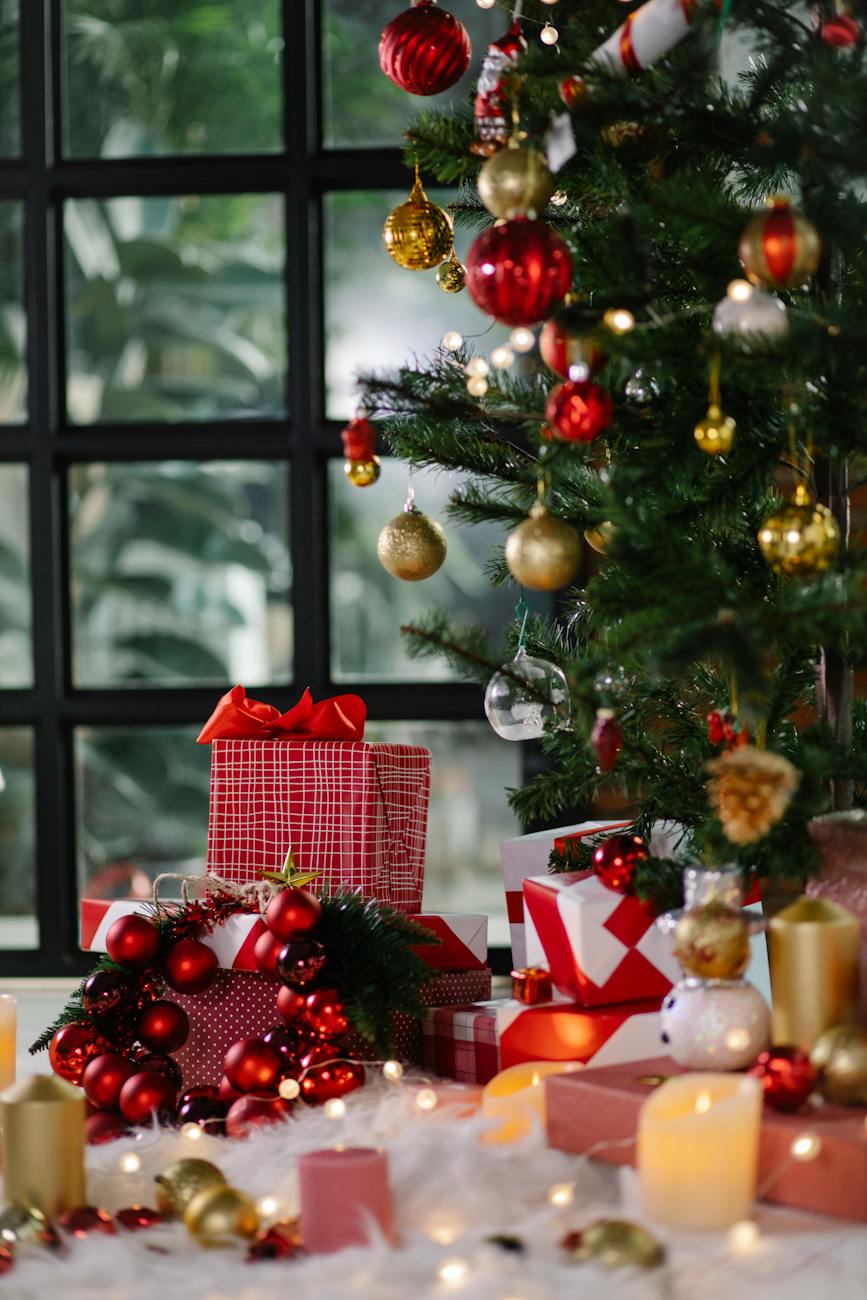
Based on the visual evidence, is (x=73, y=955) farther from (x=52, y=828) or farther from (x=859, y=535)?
(x=859, y=535)

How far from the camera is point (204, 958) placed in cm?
136

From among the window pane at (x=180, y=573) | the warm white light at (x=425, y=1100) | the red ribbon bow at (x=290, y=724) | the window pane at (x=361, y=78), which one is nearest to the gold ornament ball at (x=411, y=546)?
the red ribbon bow at (x=290, y=724)

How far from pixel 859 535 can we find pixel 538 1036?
52cm

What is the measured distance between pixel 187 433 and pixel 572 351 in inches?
41.9

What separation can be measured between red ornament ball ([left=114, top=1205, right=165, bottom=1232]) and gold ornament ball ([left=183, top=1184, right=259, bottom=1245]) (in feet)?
0.19

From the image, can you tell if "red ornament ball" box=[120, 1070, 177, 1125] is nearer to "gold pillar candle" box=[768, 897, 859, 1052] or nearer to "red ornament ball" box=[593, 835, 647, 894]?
"red ornament ball" box=[593, 835, 647, 894]

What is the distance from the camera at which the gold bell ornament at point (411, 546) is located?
132cm

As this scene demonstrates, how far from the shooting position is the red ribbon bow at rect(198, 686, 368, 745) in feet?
4.91

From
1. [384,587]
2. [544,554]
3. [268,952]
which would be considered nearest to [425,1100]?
[268,952]

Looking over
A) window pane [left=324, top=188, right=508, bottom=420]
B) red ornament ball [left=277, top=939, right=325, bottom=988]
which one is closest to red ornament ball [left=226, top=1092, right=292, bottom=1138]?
red ornament ball [left=277, top=939, right=325, bottom=988]

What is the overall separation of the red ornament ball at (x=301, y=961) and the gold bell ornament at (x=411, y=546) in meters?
0.34

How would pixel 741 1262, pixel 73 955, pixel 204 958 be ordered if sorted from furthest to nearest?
pixel 73 955, pixel 204 958, pixel 741 1262

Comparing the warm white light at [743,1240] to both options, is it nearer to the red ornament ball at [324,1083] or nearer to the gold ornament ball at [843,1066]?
the gold ornament ball at [843,1066]

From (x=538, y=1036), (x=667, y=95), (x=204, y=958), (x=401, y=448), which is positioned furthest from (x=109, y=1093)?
(x=667, y=95)
